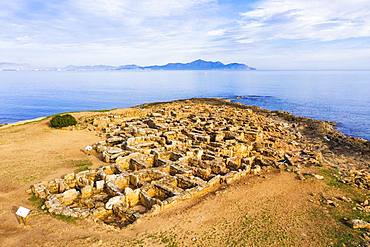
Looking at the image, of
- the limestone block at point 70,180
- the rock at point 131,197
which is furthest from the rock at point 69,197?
the rock at point 131,197

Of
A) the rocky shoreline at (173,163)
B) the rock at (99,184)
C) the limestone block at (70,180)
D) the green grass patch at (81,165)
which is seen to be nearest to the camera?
the rocky shoreline at (173,163)

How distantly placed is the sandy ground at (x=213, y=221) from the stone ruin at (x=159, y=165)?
950 mm

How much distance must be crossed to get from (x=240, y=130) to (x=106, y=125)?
51.2ft

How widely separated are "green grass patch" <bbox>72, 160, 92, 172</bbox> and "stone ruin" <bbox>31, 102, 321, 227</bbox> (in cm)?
121

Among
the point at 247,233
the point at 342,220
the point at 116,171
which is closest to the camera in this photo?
the point at 247,233

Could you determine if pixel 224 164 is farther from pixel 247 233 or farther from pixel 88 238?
pixel 88 238

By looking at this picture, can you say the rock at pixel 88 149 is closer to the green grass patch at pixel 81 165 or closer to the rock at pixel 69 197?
the green grass patch at pixel 81 165

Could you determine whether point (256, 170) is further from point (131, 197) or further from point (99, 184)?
point (99, 184)

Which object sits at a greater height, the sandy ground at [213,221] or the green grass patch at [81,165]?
the green grass patch at [81,165]

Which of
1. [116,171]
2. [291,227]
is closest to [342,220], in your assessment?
[291,227]

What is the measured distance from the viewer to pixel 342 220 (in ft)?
44.7

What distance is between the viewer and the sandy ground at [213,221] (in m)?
11.6

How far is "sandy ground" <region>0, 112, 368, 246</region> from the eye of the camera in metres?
11.6

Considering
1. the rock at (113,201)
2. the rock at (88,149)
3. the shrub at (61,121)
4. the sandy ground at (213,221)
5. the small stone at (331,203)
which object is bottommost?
the small stone at (331,203)
